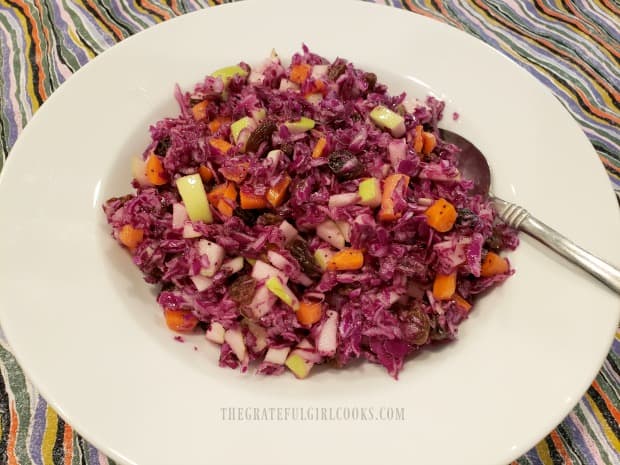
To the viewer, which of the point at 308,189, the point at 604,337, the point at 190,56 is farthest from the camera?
the point at 190,56

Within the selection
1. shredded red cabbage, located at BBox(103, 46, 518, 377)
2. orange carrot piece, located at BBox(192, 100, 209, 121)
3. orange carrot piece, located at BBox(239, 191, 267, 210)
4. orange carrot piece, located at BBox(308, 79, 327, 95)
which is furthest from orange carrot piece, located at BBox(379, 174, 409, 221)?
orange carrot piece, located at BBox(192, 100, 209, 121)

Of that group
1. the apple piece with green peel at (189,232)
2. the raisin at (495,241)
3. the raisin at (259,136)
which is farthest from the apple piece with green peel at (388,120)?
the apple piece with green peel at (189,232)

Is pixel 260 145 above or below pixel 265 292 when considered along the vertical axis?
above

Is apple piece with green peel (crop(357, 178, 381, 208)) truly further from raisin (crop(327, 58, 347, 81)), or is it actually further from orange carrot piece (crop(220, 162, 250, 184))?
raisin (crop(327, 58, 347, 81))

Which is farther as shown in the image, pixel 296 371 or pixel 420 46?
pixel 420 46

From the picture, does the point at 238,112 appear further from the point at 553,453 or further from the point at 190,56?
the point at 553,453

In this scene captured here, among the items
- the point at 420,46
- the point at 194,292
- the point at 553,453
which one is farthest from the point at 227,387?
the point at 420,46
